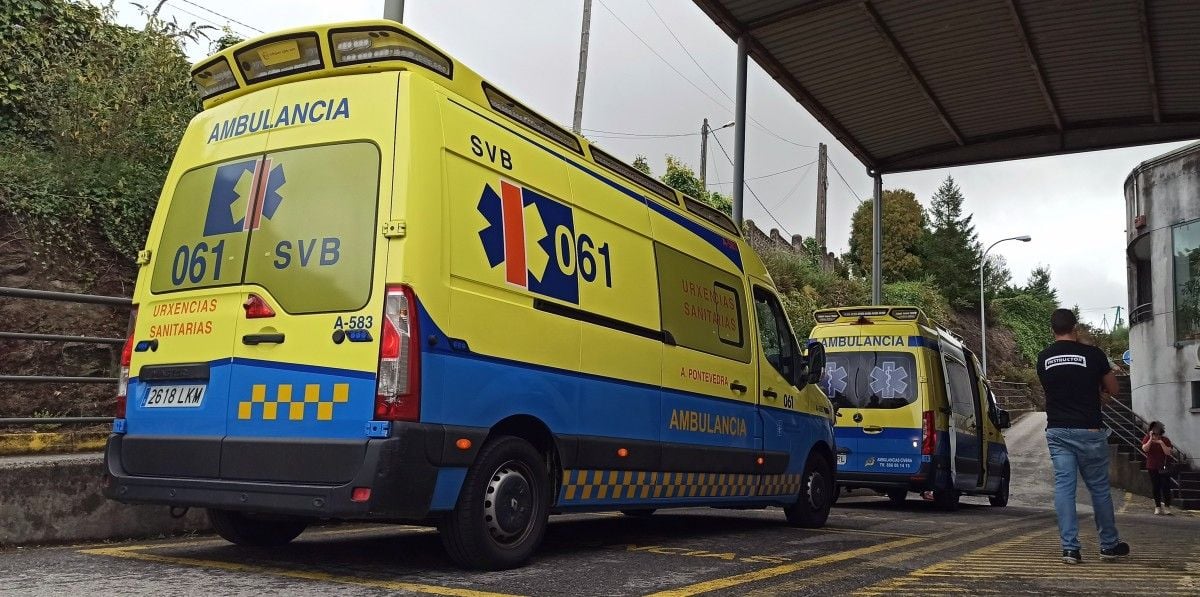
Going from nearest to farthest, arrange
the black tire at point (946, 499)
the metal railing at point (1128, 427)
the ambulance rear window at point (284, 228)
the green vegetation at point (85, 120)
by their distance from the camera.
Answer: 1. the ambulance rear window at point (284, 228)
2. the green vegetation at point (85, 120)
3. the black tire at point (946, 499)
4. the metal railing at point (1128, 427)

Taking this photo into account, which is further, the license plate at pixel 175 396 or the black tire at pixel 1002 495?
the black tire at pixel 1002 495

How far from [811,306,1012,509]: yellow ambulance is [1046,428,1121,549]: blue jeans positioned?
5.60m

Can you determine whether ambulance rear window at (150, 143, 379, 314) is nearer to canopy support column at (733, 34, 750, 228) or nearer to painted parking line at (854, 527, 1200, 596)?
painted parking line at (854, 527, 1200, 596)

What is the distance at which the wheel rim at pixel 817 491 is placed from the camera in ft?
29.3

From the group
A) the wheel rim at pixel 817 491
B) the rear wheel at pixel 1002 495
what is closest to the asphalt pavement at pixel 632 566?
the wheel rim at pixel 817 491

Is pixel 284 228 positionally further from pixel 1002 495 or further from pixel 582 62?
pixel 582 62

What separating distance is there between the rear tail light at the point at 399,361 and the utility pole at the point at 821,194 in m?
41.1

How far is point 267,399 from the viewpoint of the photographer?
483 centimetres

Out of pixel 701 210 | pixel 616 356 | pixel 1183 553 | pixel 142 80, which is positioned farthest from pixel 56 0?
pixel 1183 553

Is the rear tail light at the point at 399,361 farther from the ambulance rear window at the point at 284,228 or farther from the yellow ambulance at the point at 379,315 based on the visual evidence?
the ambulance rear window at the point at 284,228

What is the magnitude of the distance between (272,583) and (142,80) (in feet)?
30.1

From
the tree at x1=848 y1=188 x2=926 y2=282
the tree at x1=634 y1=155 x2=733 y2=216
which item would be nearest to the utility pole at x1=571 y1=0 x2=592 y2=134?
the tree at x1=634 y1=155 x2=733 y2=216

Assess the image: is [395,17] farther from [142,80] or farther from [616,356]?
[142,80]

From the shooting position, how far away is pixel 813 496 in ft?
29.5
